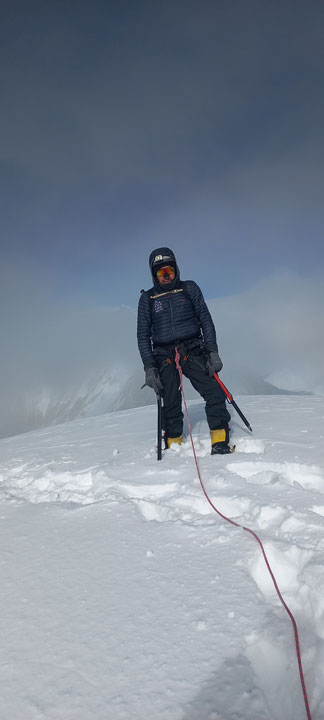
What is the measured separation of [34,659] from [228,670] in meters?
1.03

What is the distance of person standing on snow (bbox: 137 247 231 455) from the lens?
5.14 metres

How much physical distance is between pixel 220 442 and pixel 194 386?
3.07 feet

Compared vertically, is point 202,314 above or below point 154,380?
above

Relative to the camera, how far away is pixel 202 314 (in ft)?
17.5

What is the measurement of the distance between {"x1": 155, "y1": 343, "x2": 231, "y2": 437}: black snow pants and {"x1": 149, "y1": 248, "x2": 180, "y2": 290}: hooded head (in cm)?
94

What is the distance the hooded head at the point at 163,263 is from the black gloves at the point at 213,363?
1.19 metres

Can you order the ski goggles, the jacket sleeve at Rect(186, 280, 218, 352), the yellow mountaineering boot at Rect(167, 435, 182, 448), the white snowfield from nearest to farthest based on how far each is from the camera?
the white snowfield < the ski goggles < the jacket sleeve at Rect(186, 280, 218, 352) < the yellow mountaineering boot at Rect(167, 435, 182, 448)

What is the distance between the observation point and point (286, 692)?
1.67 meters

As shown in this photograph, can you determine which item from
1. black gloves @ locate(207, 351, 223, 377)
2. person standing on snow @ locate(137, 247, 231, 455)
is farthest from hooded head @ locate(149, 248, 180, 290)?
black gloves @ locate(207, 351, 223, 377)

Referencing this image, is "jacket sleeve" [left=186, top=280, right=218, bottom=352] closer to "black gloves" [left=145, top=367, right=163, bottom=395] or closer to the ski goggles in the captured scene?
the ski goggles

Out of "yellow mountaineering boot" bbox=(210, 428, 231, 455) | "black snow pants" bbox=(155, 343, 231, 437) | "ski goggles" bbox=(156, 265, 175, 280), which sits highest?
"ski goggles" bbox=(156, 265, 175, 280)

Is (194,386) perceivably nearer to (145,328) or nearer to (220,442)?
(220,442)

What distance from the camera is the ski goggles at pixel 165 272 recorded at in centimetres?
518

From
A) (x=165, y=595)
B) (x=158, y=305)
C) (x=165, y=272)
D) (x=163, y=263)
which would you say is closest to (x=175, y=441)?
(x=158, y=305)
